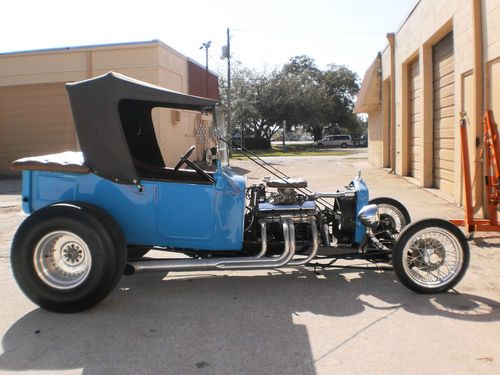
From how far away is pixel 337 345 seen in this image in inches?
151

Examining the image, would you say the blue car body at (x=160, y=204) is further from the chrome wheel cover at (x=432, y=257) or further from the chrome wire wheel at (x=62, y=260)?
the chrome wheel cover at (x=432, y=257)

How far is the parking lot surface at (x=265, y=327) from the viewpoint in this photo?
3557 millimetres

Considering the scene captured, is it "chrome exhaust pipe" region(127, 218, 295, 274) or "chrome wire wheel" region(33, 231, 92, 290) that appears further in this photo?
"chrome exhaust pipe" region(127, 218, 295, 274)

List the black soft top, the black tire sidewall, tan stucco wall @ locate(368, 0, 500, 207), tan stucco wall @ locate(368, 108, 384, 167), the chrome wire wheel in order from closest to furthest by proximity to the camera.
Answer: the black tire sidewall < the chrome wire wheel < the black soft top < tan stucco wall @ locate(368, 0, 500, 207) < tan stucco wall @ locate(368, 108, 384, 167)

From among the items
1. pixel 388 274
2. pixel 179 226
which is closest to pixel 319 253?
pixel 388 274

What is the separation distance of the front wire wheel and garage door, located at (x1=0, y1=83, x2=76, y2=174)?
17936 millimetres

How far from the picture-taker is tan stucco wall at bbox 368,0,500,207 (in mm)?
8766

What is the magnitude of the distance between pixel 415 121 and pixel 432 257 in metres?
11.9

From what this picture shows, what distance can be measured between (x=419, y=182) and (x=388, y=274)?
9642 millimetres

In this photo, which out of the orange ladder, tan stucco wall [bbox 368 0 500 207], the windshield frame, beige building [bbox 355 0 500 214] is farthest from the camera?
beige building [bbox 355 0 500 214]

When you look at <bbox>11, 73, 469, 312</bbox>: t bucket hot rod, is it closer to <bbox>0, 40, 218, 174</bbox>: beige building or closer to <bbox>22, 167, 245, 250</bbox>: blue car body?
<bbox>22, 167, 245, 250</bbox>: blue car body

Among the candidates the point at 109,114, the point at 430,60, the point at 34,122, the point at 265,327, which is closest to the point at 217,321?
the point at 265,327

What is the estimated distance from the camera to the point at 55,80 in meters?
20.2

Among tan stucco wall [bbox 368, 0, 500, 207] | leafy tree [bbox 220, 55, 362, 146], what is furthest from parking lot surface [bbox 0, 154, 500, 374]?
leafy tree [bbox 220, 55, 362, 146]
